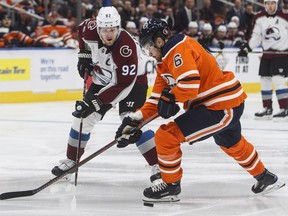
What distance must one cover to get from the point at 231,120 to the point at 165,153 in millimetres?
371

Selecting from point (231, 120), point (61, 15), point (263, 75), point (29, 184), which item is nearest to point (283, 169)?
point (231, 120)

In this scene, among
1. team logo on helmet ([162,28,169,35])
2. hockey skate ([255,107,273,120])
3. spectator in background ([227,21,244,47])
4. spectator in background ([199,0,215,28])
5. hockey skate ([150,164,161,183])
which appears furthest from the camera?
spectator in background ([199,0,215,28])

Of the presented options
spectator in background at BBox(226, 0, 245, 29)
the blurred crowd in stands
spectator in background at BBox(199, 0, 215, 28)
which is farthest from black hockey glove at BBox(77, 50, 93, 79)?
spectator in background at BBox(226, 0, 245, 29)

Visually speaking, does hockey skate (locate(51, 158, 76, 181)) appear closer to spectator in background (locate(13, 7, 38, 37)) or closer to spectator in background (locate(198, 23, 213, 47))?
spectator in background (locate(13, 7, 38, 37))

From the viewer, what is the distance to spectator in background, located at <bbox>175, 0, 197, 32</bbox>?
11.7 m

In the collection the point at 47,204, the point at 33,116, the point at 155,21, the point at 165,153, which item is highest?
the point at 155,21

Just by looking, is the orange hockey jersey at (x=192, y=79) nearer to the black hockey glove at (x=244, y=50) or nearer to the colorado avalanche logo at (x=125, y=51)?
the colorado avalanche logo at (x=125, y=51)

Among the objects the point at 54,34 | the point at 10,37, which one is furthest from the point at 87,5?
the point at 10,37

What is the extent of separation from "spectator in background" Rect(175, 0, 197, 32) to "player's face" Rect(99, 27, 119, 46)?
7249mm

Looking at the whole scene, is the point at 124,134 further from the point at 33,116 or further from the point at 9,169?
the point at 33,116

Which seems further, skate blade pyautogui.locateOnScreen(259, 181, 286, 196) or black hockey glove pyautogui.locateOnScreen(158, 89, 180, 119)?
skate blade pyautogui.locateOnScreen(259, 181, 286, 196)

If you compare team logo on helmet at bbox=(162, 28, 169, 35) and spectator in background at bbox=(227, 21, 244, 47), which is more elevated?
team logo on helmet at bbox=(162, 28, 169, 35)

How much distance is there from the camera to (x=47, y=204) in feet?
13.5

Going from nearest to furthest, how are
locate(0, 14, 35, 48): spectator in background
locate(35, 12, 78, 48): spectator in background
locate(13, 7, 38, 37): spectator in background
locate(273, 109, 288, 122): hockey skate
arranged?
locate(273, 109, 288, 122): hockey skate, locate(0, 14, 35, 48): spectator in background, locate(35, 12, 78, 48): spectator in background, locate(13, 7, 38, 37): spectator in background
